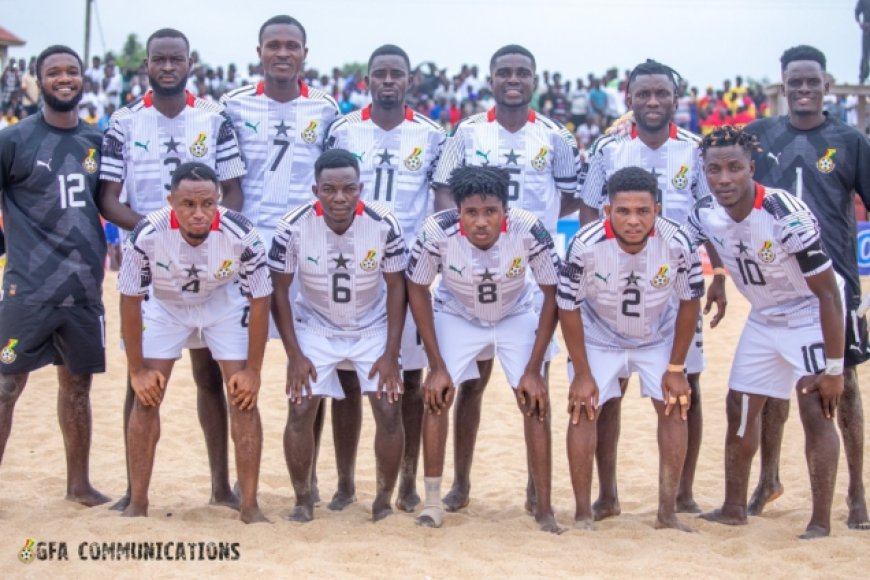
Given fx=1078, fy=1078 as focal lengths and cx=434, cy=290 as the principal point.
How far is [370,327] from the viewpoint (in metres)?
→ 6.82

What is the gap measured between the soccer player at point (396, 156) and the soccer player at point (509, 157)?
158 millimetres

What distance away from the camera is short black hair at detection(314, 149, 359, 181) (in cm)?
652

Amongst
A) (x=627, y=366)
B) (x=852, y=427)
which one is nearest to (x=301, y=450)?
(x=627, y=366)

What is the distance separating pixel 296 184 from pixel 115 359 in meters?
5.98

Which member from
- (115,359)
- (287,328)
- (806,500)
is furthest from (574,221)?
(287,328)

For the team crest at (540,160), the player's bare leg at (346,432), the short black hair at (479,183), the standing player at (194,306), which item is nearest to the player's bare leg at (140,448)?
the standing player at (194,306)

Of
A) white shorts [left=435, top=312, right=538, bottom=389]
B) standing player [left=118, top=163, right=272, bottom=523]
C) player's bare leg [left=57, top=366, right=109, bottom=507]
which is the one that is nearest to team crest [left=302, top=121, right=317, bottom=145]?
standing player [left=118, top=163, right=272, bottom=523]

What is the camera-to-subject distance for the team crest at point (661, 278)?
6.39 m

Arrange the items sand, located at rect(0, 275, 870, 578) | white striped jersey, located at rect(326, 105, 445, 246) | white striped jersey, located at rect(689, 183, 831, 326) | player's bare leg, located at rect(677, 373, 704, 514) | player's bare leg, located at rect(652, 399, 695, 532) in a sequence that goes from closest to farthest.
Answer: sand, located at rect(0, 275, 870, 578) → white striped jersey, located at rect(689, 183, 831, 326) → player's bare leg, located at rect(652, 399, 695, 532) → player's bare leg, located at rect(677, 373, 704, 514) → white striped jersey, located at rect(326, 105, 445, 246)

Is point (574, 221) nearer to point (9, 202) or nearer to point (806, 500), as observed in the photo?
point (806, 500)

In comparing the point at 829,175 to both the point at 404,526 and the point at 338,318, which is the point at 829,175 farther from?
the point at 404,526

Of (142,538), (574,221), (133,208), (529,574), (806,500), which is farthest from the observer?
(574,221)

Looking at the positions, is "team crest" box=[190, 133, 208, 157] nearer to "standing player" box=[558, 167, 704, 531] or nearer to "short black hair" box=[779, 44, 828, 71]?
"standing player" box=[558, 167, 704, 531]

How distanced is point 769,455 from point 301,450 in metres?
3.19
